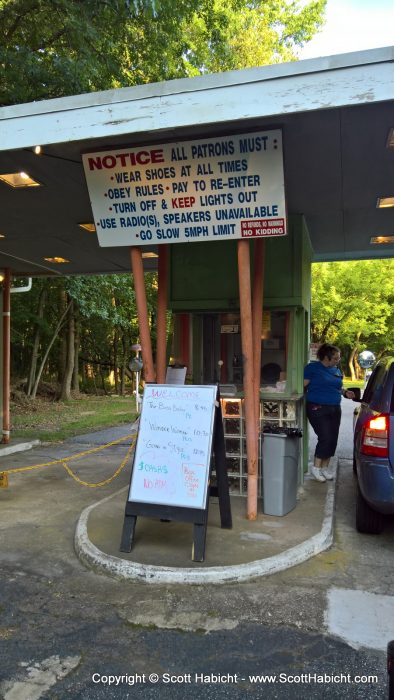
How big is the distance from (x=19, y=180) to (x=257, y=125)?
2754 mm

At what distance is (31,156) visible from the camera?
497 cm

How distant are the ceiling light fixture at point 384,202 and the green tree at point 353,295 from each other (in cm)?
2020

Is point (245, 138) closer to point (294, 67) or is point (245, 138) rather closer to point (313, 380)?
point (294, 67)

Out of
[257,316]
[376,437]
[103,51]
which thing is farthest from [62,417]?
[376,437]

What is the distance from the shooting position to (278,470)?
5.35 m

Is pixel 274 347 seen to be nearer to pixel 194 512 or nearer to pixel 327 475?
pixel 327 475

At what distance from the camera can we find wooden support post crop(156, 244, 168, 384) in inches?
219

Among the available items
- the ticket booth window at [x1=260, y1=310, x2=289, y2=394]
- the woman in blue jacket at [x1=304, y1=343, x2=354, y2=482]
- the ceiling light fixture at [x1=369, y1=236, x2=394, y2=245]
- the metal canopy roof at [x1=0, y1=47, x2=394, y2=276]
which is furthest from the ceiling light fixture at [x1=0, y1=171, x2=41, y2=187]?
the ceiling light fixture at [x1=369, y1=236, x2=394, y2=245]

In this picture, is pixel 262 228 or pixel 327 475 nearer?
pixel 262 228

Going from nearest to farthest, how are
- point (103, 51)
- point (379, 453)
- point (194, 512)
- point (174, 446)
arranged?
1. point (194, 512)
2. point (379, 453)
3. point (174, 446)
4. point (103, 51)

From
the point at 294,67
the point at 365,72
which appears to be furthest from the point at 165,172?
the point at 365,72

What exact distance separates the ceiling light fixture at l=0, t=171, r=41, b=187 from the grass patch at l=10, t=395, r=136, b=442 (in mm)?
6649

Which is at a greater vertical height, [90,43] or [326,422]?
[90,43]

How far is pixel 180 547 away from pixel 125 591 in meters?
0.78
